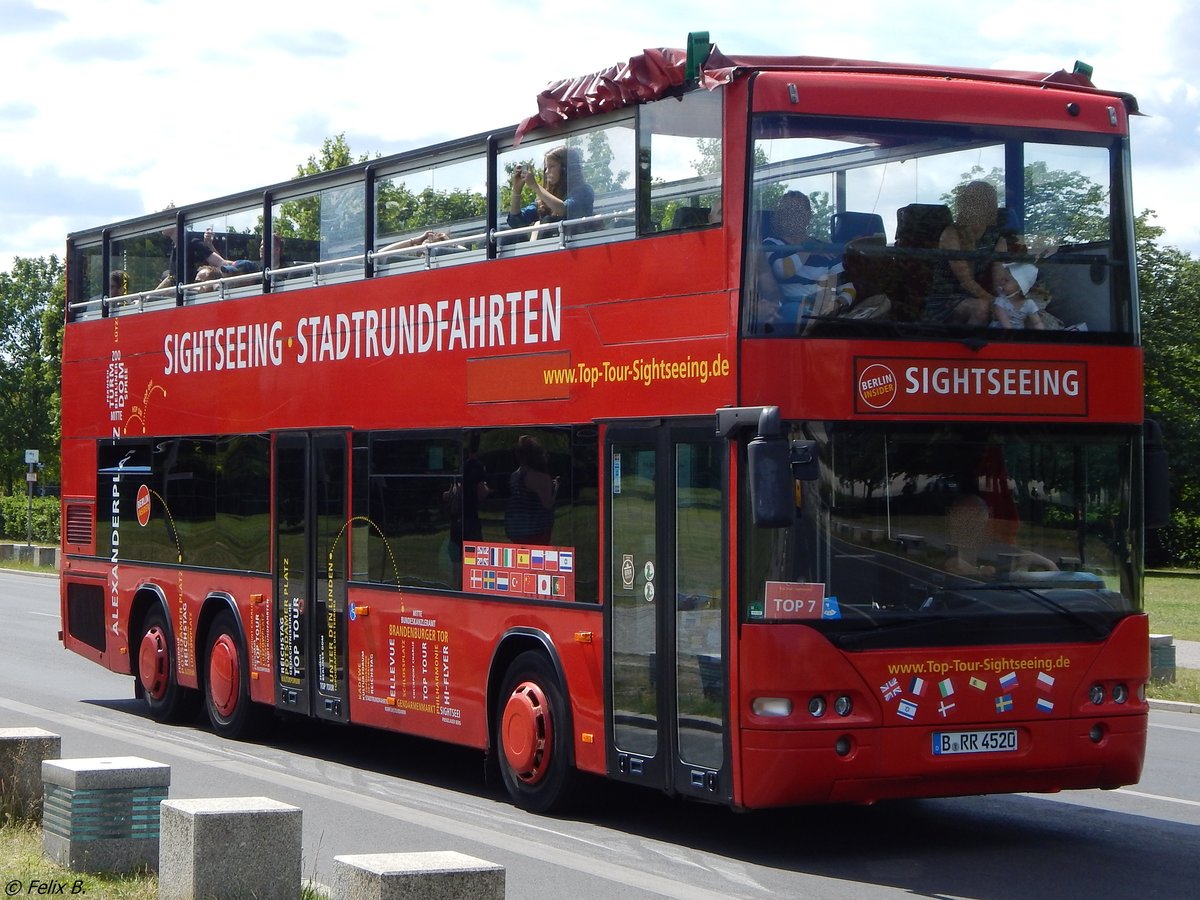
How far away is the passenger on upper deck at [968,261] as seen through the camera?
10141mm

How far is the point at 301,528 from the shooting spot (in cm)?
1474

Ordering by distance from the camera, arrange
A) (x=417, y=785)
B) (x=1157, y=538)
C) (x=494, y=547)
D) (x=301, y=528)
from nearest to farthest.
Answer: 1. (x=494, y=547)
2. (x=417, y=785)
3. (x=301, y=528)
4. (x=1157, y=538)

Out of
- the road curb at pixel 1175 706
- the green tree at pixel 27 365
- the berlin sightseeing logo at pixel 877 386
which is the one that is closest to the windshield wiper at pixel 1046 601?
→ the berlin sightseeing logo at pixel 877 386

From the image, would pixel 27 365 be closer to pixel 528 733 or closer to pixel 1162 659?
pixel 1162 659

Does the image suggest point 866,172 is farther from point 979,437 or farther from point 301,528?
point 301,528

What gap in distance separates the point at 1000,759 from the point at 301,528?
21.7 feet

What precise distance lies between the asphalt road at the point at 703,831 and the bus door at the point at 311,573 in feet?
1.87

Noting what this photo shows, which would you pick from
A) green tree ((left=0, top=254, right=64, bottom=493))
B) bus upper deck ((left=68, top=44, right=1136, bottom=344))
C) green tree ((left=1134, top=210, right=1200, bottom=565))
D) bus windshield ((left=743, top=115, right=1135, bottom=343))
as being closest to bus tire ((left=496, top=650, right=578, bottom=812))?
bus upper deck ((left=68, top=44, right=1136, bottom=344))

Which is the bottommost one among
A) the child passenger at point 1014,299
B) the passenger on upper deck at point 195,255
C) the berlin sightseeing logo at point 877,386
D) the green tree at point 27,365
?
the berlin sightseeing logo at point 877,386

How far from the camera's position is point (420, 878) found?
22.1 ft

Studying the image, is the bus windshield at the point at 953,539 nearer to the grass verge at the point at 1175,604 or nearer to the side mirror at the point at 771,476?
the side mirror at the point at 771,476

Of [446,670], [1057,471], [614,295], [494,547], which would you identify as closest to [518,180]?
[614,295]

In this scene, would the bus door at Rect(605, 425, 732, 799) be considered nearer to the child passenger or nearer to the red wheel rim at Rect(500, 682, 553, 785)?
the red wheel rim at Rect(500, 682, 553, 785)

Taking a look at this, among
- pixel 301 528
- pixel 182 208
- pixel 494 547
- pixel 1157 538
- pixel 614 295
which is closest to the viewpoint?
pixel 614 295
